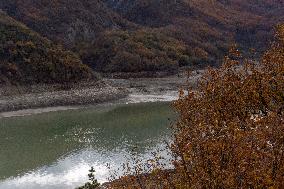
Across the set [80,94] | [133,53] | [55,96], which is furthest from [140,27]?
[55,96]

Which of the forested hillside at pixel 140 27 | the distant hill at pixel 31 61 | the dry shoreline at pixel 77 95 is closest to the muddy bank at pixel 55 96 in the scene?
the dry shoreline at pixel 77 95

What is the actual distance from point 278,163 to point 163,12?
154152mm

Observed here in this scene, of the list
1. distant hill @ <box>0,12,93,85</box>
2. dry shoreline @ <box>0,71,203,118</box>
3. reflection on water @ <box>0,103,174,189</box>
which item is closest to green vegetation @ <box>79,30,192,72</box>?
dry shoreline @ <box>0,71,203,118</box>

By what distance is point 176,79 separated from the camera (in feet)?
355

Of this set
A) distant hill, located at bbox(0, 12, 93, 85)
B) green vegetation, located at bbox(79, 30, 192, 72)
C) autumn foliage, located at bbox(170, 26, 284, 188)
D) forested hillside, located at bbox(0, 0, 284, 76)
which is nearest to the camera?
autumn foliage, located at bbox(170, 26, 284, 188)

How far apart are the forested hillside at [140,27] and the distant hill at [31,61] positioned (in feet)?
55.9

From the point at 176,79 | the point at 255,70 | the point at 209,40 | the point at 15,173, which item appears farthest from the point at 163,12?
the point at 255,70

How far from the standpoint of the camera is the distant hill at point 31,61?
8662cm

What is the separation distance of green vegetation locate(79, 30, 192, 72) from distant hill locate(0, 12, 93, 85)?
15301 mm

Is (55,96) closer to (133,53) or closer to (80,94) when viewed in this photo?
(80,94)

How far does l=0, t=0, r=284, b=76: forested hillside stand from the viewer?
118 meters

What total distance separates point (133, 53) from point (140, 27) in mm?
29531

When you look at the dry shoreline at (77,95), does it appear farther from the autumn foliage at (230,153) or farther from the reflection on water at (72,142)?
the autumn foliage at (230,153)

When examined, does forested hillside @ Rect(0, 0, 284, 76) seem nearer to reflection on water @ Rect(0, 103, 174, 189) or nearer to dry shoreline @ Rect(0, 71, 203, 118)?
dry shoreline @ Rect(0, 71, 203, 118)
